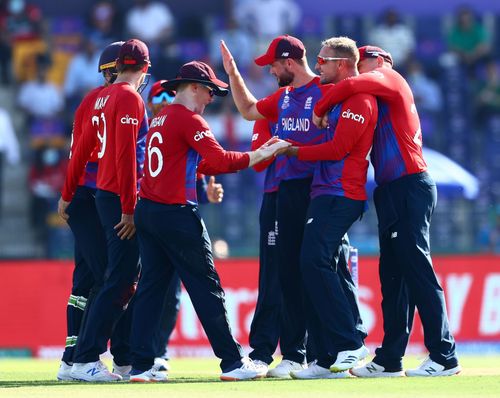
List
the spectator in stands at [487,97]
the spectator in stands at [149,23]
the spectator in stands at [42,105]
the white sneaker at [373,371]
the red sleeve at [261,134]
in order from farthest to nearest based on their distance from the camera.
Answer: the spectator in stands at [149,23]
the spectator in stands at [487,97]
the spectator in stands at [42,105]
the red sleeve at [261,134]
the white sneaker at [373,371]

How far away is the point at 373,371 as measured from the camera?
9.93 m

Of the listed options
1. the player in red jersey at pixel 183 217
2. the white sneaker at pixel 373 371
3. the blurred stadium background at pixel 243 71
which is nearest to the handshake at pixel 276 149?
the player in red jersey at pixel 183 217

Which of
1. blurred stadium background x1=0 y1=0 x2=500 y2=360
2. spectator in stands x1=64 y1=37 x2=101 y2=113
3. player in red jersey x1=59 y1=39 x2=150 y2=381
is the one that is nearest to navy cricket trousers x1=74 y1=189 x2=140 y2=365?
player in red jersey x1=59 y1=39 x2=150 y2=381

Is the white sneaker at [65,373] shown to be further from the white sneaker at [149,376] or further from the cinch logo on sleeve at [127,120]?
the cinch logo on sleeve at [127,120]

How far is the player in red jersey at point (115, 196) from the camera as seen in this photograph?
380 inches

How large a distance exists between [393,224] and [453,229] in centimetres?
956

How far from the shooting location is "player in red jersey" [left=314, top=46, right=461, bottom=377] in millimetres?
9625

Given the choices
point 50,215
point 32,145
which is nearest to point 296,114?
point 50,215

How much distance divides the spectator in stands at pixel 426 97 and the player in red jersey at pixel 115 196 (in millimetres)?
12830

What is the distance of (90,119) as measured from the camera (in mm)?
9977

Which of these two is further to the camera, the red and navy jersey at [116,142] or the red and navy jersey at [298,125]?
the red and navy jersey at [298,125]

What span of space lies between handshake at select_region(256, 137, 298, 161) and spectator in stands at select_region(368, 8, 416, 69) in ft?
46.6

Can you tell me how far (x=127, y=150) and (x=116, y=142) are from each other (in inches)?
4.3

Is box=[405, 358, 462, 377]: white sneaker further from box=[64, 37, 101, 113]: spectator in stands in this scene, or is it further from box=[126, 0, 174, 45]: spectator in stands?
box=[126, 0, 174, 45]: spectator in stands
